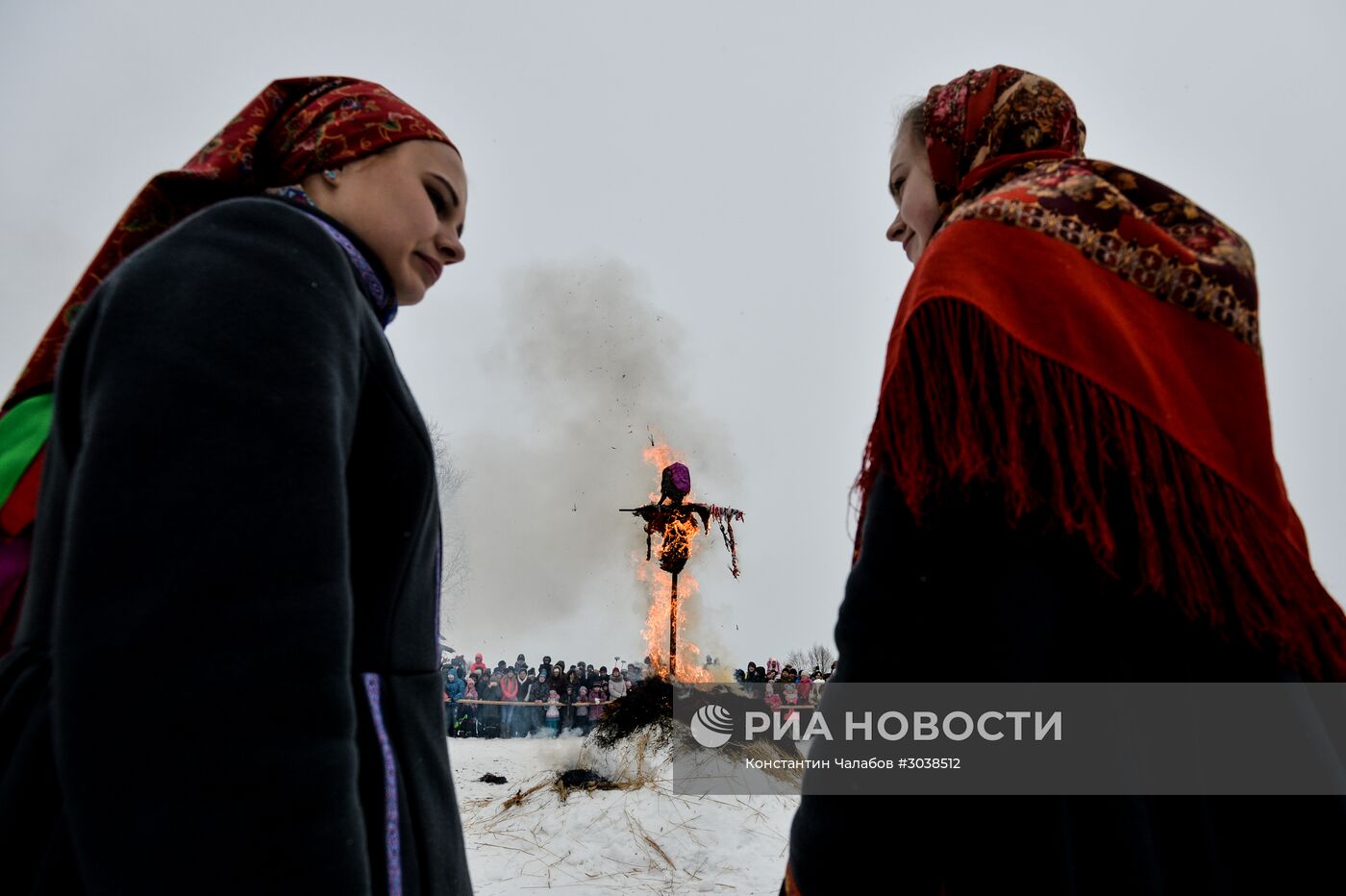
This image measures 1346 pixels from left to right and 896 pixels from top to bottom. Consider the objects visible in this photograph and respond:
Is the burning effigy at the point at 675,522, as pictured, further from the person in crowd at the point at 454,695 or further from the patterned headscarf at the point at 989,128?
the patterned headscarf at the point at 989,128

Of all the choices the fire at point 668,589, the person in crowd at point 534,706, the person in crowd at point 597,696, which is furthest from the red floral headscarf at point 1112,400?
the person in crowd at point 534,706

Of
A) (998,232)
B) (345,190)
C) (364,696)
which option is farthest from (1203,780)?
(345,190)

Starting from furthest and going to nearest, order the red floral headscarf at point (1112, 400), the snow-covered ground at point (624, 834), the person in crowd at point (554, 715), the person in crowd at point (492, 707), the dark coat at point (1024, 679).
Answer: the person in crowd at point (554, 715), the person in crowd at point (492, 707), the snow-covered ground at point (624, 834), the red floral headscarf at point (1112, 400), the dark coat at point (1024, 679)

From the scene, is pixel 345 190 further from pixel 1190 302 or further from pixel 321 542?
pixel 1190 302

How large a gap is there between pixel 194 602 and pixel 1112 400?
1438mm

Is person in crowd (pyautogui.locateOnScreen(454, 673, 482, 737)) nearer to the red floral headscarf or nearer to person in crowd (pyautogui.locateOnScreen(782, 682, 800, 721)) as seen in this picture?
person in crowd (pyautogui.locateOnScreen(782, 682, 800, 721))

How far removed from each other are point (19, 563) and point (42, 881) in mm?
881

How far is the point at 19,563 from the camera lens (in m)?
1.55

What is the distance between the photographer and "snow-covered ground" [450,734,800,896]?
633 centimetres

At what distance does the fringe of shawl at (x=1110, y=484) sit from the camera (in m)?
1.29

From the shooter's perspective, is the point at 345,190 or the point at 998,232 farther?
the point at 345,190

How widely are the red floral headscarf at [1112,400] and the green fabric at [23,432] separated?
1.65m

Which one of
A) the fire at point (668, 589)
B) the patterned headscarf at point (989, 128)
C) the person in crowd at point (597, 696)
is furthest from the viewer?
the person in crowd at point (597, 696)

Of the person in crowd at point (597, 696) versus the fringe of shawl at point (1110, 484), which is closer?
the fringe of shawl at point (1110, 484)
